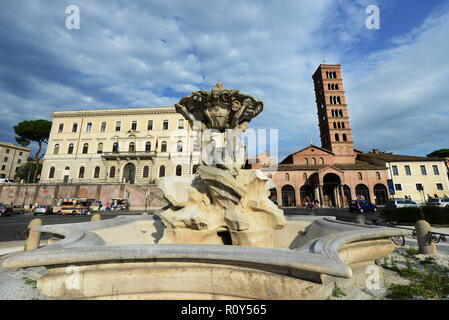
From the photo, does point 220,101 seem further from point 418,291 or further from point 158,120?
point 158,120

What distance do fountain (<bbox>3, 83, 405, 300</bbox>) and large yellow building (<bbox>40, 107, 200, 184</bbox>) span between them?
3001 cm

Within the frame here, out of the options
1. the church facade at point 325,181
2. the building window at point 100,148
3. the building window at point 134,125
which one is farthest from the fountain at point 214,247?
the building window at point 100,148

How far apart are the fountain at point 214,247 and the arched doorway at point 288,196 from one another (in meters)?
30.6

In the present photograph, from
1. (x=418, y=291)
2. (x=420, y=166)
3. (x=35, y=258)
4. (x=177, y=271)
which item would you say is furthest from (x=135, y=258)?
(x=420, y=166)

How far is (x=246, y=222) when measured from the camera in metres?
4.64

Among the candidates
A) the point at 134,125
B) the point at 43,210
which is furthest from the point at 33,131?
the point at 43,210

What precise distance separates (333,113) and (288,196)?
24.1 m

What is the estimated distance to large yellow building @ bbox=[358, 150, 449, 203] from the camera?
33.7 m

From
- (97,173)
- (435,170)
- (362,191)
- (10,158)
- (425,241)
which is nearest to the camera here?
(425,241)

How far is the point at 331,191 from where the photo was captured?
35.3m

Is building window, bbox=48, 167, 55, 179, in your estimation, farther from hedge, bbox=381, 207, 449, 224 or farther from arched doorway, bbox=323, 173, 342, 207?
hedge, bbox=381, 207, 449, 224

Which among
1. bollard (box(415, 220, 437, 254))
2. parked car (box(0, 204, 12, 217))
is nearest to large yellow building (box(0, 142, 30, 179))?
parked car (box(0, 204, 12, 217))

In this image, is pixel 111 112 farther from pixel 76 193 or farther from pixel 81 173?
pixel 76 193
